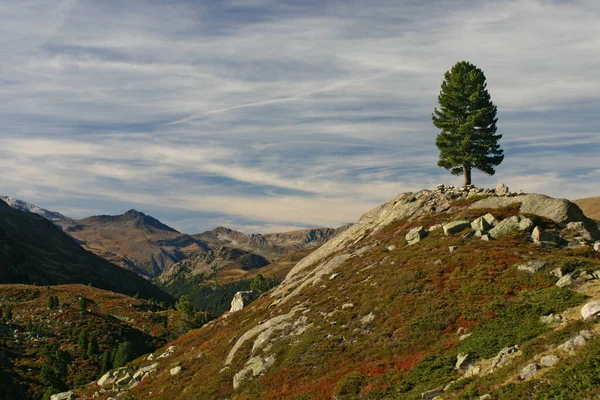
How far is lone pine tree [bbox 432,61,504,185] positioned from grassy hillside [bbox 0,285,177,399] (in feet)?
257

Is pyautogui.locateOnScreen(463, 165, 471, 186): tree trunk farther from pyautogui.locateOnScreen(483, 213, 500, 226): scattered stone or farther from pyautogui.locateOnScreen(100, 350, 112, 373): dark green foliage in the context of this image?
pyautogui.locateOnScreen(100, 350, 112, 373): dark green foliage

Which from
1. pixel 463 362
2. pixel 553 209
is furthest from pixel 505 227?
pixel 463 362

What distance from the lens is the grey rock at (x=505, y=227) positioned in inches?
1533

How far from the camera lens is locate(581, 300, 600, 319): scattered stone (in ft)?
64.3

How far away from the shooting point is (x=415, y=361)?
78.9 feet

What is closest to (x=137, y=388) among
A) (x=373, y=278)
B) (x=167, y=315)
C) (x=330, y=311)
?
(x=330, y=311)

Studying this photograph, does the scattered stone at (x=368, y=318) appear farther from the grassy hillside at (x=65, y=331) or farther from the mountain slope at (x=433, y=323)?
the grassy hillside at (x=65, y=331)

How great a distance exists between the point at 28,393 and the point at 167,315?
191ft

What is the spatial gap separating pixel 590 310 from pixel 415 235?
26.7 m

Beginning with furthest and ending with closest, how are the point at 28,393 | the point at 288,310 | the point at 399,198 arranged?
the point at 28,393
the point at 399,198
the point at 288,310

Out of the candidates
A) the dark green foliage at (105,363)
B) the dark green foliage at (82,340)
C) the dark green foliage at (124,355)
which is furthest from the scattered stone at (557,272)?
the dark green foliage at (82,340)

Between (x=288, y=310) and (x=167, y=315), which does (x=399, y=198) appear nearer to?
(x=288, y=310)

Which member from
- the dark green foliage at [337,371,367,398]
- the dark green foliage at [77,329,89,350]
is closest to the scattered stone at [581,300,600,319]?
the dark green foliage at [337,371,367,398]

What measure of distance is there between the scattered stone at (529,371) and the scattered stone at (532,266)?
13.7m
